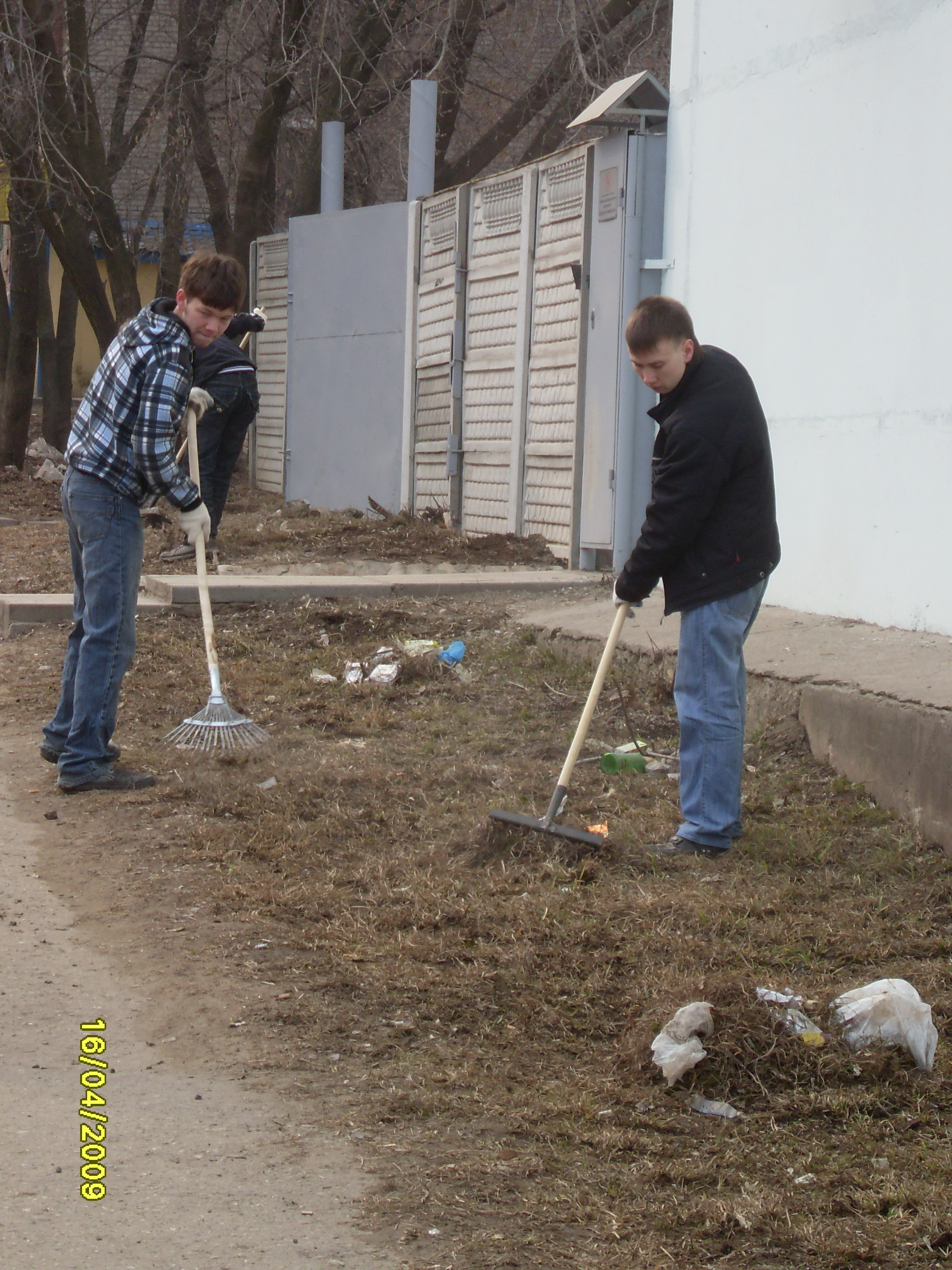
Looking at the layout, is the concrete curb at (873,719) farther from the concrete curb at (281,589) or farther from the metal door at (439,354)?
the metal door at (439,354)

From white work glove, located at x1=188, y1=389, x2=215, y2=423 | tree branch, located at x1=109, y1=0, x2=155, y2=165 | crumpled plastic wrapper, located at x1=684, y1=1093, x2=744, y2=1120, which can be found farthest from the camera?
tree branch, located at x1=109, y1=0, x2=155, y2=165

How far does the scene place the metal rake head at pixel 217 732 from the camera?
5.61 meters

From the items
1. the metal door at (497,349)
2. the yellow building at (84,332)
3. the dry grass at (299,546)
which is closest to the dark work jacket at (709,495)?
the dry grass at (299,546)

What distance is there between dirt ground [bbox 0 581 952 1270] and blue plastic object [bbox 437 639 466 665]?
0.64 metres

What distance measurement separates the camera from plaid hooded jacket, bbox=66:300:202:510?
5004 millimetres

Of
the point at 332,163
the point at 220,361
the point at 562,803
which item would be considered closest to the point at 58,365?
the point at 332,163

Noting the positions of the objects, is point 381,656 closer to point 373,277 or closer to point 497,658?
point 497,658

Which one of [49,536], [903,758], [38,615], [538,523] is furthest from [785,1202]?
[49,536]

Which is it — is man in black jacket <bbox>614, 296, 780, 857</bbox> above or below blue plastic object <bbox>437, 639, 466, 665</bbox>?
above

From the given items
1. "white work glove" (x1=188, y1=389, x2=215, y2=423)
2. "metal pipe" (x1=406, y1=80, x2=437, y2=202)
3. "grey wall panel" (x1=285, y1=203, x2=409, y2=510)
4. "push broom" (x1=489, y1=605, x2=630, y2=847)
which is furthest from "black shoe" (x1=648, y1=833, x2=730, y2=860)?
"metal pipe" (x1=406, y1=80, x2=437, y2=202)

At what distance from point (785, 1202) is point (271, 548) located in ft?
25.0

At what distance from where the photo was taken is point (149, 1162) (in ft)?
8.55

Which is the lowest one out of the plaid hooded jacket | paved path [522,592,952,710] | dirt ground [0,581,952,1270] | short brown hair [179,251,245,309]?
dirt ground [0,581,952,1270]
